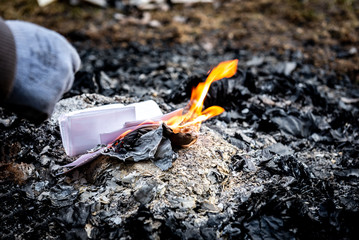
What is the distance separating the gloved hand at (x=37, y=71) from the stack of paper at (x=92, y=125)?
0.80 meters

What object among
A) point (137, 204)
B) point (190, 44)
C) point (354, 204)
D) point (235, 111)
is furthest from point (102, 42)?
point (354, 204)

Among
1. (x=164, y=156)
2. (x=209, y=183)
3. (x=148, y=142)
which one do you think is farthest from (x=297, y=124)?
(x=148, y=142)

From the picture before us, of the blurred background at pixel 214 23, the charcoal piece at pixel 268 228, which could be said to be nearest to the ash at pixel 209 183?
the charcoal piece at pixel 268 228

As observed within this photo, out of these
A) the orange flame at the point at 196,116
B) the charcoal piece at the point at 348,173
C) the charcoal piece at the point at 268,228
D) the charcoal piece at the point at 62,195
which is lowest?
the charcoal piece at the point at 62,195

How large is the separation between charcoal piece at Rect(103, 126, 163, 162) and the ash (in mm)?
98

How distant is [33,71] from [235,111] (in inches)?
124

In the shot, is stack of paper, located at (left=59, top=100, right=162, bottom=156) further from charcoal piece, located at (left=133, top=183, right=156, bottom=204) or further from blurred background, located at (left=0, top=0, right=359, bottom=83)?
blurred background, located at (left=0, top=0, right=359, bottom=83)

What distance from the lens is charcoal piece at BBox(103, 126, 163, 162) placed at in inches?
110

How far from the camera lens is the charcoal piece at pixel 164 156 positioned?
9.33 ft

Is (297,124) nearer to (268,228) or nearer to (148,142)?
(268,228)

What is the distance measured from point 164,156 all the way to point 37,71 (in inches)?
55.5

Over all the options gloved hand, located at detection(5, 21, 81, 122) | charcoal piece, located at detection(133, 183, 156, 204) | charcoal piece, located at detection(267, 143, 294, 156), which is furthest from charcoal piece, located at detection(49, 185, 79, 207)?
charcoal piece, located at detection(267, 143, 294, 156)

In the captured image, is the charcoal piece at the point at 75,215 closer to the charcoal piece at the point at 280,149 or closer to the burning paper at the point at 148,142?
the burning paper at the point at 148,142

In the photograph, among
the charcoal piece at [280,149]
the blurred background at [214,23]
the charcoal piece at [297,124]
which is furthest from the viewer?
the blurred background at [214,23]
